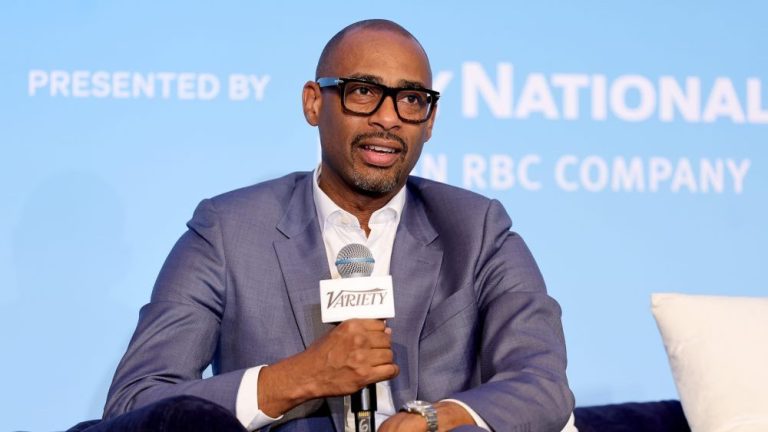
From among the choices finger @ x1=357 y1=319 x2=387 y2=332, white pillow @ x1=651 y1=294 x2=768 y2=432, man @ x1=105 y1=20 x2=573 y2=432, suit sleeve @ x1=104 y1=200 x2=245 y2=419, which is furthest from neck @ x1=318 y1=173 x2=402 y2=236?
white pillow @ x1=651 y1=294 x2=768 y2=432

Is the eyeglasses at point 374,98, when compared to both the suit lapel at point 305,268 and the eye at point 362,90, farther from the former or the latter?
the suit lapel at point 305,268

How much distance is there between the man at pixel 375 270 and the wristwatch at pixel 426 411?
0.80ft

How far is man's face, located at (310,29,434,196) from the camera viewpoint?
9.64ft

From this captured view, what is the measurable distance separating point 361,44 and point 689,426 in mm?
1503

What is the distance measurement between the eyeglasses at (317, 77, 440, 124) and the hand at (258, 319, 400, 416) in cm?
73

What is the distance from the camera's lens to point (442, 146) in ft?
13.4

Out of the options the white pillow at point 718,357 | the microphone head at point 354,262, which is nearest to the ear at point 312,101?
the microphone head at point 354,262

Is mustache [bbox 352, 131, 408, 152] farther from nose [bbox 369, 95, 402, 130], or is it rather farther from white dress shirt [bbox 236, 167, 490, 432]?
white dress shirt [bbox 236, 167, 490, 432]

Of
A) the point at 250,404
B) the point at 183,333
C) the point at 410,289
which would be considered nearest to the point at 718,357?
the point at 410,289

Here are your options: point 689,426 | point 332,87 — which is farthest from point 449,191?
point 689,426

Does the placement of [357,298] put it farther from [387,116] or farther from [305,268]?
[387,116]

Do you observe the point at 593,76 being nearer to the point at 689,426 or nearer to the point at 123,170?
the point at 689,426

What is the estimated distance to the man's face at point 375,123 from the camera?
9.64ft

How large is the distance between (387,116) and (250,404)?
0.84 m
